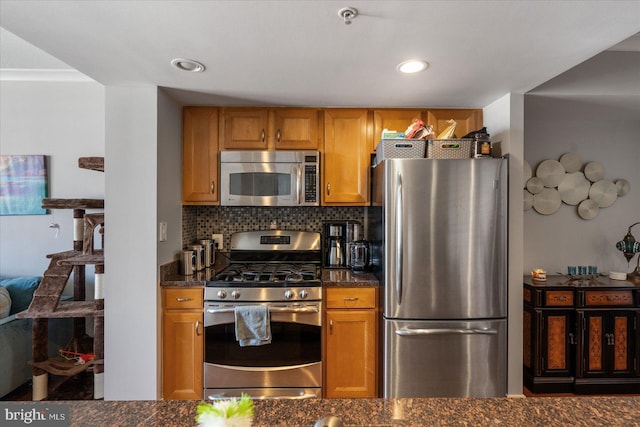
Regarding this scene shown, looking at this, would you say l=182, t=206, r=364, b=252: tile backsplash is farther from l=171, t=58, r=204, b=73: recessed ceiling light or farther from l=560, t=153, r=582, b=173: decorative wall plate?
l=560, t=153, r=582, b=173: decorative wall plate

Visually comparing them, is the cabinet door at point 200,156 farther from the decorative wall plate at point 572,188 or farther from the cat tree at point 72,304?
the decorative wall plate at point 572,188

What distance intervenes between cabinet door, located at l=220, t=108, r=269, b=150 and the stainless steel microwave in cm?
7

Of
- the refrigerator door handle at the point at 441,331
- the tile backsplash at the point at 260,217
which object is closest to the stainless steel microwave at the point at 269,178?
the tile backsplash at the point at 260,217

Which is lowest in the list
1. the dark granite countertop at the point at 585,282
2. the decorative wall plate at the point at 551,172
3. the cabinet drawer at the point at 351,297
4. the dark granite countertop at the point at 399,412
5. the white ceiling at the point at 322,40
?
the cabinet drawer at the point at 351,297

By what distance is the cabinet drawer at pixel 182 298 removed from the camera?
7.07 ft

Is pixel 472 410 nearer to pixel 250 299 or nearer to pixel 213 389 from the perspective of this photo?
pixel 250 299

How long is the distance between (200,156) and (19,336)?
201cm

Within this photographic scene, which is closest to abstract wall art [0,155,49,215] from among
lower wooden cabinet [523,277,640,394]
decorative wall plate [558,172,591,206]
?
lower wooden cabinet [523,277,640,394]

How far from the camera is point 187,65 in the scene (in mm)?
1771

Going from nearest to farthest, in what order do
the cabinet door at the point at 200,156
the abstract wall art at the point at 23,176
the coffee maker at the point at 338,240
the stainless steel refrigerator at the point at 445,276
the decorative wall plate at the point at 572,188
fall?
the stainless steel refrigerator at the point at 445,276 → the cabinet door at the point at 200,156 → the coffee maker at the point at 338,240 → the abstract wall art at the point at 23,176 → the decorative wall plate at the point at 572,188

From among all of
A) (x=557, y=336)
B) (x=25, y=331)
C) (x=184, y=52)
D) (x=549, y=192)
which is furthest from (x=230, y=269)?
(x=549, y=192)

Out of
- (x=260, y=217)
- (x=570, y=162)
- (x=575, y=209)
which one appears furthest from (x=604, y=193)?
(x=260, y=217)

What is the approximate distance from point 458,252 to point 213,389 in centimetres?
188

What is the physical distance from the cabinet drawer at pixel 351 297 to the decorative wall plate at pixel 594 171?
246cm
